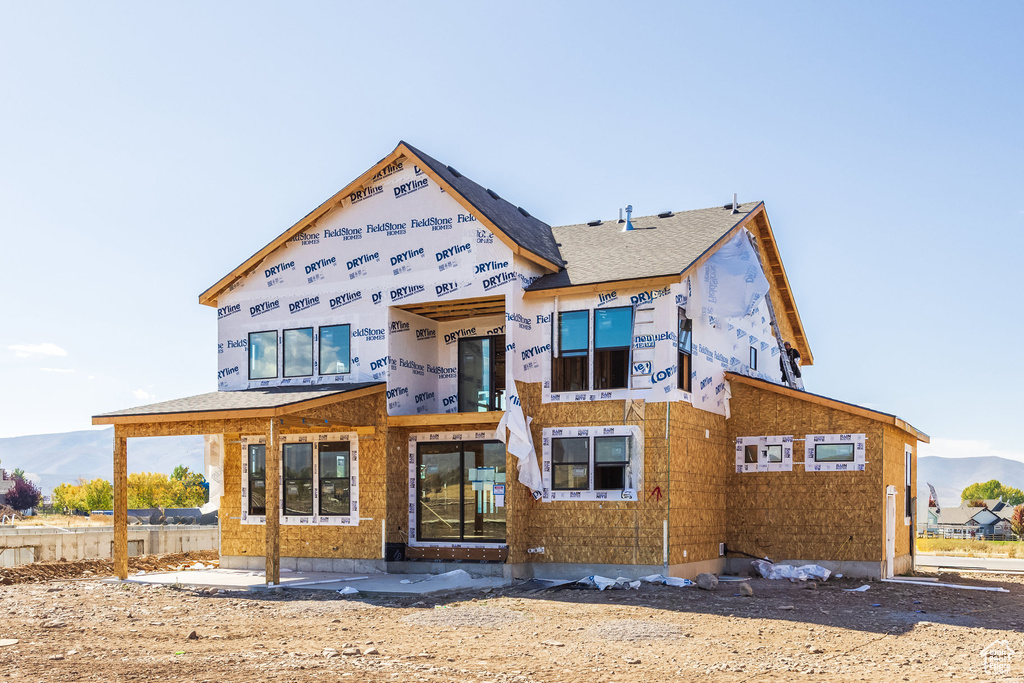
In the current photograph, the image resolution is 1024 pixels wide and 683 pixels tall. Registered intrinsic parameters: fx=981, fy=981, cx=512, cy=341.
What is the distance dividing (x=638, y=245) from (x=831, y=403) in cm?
527

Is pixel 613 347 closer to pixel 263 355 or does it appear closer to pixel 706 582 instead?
pixel 706 582

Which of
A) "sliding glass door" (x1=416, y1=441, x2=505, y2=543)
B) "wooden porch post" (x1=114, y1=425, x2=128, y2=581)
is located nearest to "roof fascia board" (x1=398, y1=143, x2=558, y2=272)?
"sliding glass door" (x1=416, y1=441, x2=505, y2=543)

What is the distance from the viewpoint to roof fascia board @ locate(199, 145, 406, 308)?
69.5 ft

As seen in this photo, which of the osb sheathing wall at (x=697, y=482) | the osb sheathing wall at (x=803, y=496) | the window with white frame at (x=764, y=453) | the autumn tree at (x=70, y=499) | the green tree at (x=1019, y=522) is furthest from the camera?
the autumn tree at (x=70, y=499)

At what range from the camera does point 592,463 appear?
18922 mm

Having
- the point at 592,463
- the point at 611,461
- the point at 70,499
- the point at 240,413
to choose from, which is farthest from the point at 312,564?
the point at 70,499

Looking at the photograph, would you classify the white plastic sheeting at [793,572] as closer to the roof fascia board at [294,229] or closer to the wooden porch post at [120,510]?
the roof fascia board at [294,229]

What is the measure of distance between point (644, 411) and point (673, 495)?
5.44ft

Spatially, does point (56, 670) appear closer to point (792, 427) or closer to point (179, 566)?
point (179, 566)

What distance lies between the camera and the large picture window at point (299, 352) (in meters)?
21.7

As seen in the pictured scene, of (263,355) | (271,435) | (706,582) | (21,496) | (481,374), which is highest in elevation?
(263,355)

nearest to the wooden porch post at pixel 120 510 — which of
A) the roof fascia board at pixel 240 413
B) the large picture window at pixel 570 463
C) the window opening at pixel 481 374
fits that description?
the roof fascia board at pixel 240 413

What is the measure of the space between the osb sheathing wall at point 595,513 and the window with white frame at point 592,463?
0.13 meters

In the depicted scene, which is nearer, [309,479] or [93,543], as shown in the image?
[309,479]
